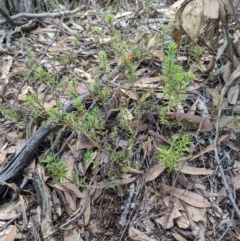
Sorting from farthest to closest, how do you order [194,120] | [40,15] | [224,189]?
1. [40,15]
2. [194,120]
3. [224,189]

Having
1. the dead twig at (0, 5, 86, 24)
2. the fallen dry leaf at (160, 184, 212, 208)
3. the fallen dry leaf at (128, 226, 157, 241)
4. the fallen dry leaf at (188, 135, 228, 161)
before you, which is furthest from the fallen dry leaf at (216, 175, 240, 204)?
the dead twig at (0, 5, 86, 24)

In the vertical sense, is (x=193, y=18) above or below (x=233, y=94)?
above

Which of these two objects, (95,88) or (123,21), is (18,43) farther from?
(95,88)

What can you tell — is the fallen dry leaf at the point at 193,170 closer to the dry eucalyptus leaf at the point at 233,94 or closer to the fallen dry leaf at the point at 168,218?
the fallen dry leaf at the point at 168,218

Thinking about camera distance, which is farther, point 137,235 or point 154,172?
point 154,172

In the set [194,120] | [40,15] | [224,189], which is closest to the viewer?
[224,189]

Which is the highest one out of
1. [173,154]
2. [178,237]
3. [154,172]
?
[173,154]

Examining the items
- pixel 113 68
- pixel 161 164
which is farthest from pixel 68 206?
pixel 113 68

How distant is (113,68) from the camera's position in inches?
80.4

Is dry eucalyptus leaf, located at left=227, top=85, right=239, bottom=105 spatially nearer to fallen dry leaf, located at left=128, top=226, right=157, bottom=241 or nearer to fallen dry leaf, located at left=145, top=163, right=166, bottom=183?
fallen dry leaf, located at left=145, top=163, right=166, bottom=183

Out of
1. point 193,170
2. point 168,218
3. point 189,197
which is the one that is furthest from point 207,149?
point 168,218

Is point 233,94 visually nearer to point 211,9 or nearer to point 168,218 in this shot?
point 211,9

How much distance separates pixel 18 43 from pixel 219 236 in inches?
67.5

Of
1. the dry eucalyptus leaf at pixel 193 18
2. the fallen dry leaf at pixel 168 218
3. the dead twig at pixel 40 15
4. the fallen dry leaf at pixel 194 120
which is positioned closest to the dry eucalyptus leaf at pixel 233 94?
the fallen dry leaf at pixel 194 120
